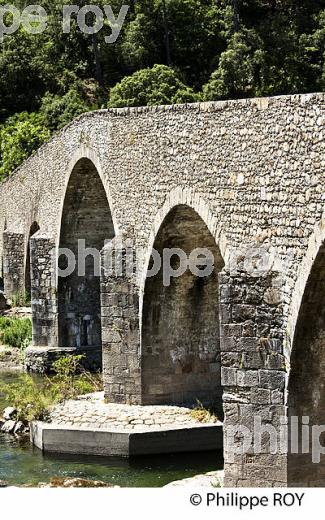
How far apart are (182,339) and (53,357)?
6.01m

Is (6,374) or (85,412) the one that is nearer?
(85,412)

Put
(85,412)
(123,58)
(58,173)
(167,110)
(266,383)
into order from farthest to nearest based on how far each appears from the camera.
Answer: (123,58) < (58,173) < (85,412) < (167,110) < (266,383)

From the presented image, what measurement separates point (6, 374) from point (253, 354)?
38.6 ft

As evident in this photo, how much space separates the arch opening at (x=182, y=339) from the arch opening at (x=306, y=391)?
4.76 meters

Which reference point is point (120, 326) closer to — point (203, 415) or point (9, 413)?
point (203, 415)

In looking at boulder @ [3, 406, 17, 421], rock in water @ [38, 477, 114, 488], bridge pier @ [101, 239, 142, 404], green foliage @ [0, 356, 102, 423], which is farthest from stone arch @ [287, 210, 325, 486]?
boulder @ [3, 406, 17, 421]

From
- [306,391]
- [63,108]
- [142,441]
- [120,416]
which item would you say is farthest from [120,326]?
[63,108]

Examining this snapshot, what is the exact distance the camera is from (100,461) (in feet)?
50.0

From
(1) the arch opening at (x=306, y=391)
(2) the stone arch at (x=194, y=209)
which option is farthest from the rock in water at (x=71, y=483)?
(2) the stone arch at (x=194, y=209)

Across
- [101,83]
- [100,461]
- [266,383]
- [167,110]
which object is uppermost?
[101,83]

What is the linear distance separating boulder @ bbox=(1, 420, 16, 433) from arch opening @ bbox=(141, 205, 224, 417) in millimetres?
2115

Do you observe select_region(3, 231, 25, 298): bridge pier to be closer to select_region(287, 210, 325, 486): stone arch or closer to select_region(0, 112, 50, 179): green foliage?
select_region(0, 112, 50, 179): green foliage
